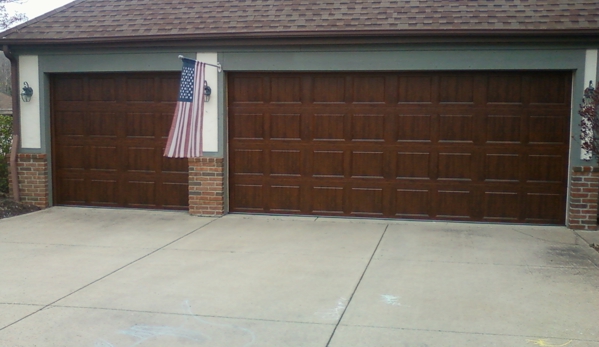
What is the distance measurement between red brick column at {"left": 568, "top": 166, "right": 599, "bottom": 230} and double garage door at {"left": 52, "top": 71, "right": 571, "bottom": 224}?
0.86 feet

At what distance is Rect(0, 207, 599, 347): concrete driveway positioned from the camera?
18.9 feet

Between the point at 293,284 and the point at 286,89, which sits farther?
the point at 286,89

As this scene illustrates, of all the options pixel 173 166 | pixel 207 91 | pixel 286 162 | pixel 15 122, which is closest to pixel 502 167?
pixel 286 162

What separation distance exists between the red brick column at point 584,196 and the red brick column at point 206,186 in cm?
565

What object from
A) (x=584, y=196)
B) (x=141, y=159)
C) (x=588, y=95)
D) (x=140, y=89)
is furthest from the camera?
(x=141, y=159)

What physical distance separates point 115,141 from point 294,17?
392 cm

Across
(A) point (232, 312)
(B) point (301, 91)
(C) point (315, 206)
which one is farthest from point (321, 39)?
(A) point (232, 312)

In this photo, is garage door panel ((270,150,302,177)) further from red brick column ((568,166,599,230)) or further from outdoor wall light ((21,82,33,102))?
outdoor wall light ((21,82,33,102))

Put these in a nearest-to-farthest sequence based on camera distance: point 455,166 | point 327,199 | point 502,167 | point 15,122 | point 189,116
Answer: point 189,116, point 502,167, point 455,166, point 327,199, point 15,122

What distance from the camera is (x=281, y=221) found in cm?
1098

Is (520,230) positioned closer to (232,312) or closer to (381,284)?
(381,284)

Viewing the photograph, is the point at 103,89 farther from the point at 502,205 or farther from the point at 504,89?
the point at 502,205

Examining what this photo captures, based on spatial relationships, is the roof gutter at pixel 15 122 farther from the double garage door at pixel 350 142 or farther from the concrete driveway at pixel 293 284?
the concrete driveway at pixel 293 284

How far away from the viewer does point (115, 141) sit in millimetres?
11930
